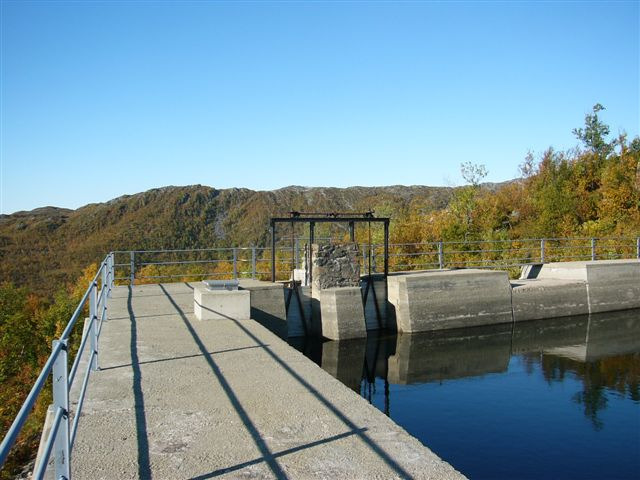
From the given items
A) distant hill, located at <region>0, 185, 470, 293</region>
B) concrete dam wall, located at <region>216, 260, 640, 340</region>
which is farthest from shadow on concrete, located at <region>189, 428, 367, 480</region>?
distant hill, located at <region>0, 185, 470, 293</region>

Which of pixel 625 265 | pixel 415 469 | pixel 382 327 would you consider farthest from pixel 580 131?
pixel 415 469

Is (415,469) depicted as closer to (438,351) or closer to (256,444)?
(256,444)

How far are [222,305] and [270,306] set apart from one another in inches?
136

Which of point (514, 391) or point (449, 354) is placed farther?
point (449, 354)

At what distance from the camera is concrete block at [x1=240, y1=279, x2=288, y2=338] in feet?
44.6

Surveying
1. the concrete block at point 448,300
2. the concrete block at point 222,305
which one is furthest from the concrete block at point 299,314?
the concrete block at point 222,305

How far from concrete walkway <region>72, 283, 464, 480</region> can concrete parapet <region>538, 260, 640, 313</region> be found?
528 inches

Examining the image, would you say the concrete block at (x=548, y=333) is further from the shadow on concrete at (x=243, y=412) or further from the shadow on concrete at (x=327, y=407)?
the shadow on concrete at (x=243, y=412)

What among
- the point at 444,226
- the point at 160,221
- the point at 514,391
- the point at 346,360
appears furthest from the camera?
the point at 160,221

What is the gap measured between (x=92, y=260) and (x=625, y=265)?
75.9m

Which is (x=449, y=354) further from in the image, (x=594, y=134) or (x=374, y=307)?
(x=594, y=134)

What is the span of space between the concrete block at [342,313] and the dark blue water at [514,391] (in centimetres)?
35

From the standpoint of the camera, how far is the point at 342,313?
14.6 m

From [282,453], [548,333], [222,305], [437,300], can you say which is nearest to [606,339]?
[548,333]
